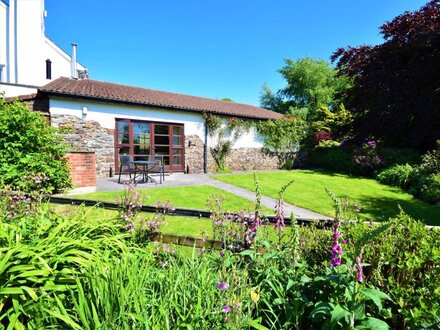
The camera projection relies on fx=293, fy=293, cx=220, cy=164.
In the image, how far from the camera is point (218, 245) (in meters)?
2.77

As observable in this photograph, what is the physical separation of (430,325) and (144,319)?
4.92 feet

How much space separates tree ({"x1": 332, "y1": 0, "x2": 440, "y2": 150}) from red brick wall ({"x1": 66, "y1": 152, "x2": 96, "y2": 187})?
13135 mm

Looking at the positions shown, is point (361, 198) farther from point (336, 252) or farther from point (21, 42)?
point (21, 42)

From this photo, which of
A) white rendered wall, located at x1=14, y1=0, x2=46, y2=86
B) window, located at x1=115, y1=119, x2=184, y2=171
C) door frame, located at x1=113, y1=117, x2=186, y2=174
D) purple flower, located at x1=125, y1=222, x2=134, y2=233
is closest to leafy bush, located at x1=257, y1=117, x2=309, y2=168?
door frame, located at x1=113, y1=117, x2=186, y2=174

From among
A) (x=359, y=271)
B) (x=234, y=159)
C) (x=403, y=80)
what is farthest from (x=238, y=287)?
(x=403, y=80)

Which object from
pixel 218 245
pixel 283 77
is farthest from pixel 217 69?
pixel 218 245

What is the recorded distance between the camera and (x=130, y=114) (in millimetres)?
13305

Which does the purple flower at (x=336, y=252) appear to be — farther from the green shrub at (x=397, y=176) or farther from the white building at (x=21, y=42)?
the white building at (x=21, y=42)

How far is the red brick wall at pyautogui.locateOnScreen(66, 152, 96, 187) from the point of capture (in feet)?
27.1

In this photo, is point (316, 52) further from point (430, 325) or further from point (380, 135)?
point (430, 325)

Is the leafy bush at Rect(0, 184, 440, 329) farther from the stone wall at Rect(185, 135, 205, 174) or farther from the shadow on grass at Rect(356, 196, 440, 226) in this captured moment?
the stone wall at Rect(185, 135, 205, 174)

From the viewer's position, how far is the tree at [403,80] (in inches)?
515

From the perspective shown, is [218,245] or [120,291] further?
[218,245]

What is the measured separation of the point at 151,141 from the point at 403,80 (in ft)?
40.3
